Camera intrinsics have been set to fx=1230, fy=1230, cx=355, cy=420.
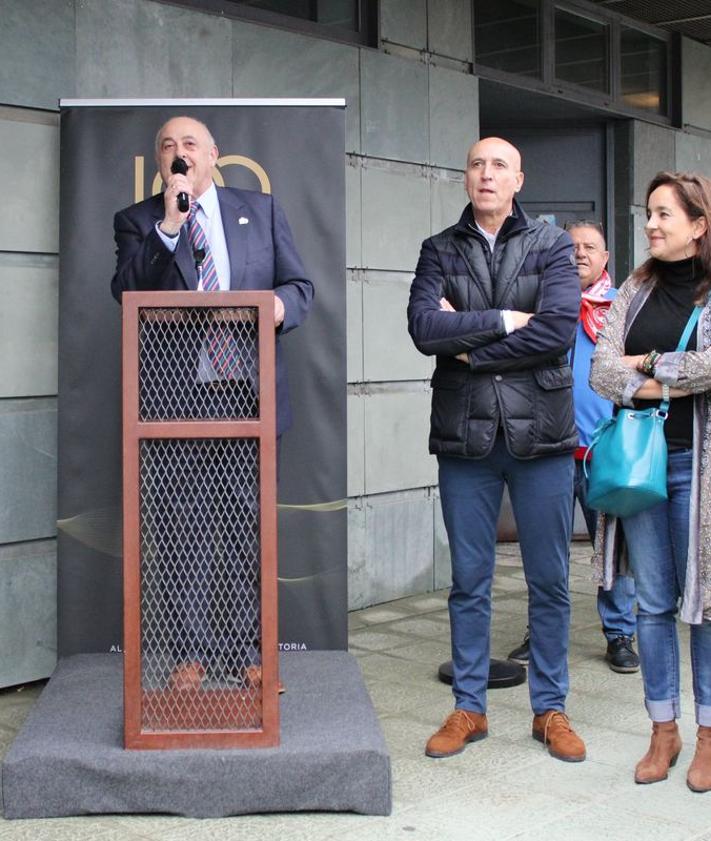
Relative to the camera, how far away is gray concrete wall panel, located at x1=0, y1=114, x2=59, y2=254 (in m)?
4.95

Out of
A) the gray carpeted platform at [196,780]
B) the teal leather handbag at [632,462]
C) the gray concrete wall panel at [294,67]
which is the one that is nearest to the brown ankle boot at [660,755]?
the teal leather handbag at [632,462]

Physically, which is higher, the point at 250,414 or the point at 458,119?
the point at 458,119

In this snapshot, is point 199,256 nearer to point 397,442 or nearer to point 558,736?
point 558,736

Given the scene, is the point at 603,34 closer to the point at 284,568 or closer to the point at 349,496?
the point at 349,496

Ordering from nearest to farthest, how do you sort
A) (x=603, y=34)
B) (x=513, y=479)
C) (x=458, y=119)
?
(x=513, y=479), (x=458, y=119), (x=603, y=34)

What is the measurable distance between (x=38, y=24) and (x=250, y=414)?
89.5 inches

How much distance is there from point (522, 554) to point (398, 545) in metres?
2.54

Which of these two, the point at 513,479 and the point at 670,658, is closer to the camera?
the point at 670,658

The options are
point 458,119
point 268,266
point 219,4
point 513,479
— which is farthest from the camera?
point 458,119

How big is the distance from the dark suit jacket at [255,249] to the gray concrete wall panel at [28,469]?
0.86 meters

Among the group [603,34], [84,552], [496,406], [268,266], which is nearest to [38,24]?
[268,266]

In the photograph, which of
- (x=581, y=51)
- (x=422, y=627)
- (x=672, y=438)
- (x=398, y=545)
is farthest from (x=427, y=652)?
(x=581, y=51)

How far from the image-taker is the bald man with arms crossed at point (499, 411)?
4.10m

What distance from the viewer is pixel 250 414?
371cm
